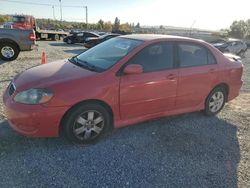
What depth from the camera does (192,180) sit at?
304 centimetres

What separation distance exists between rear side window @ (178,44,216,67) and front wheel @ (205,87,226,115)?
637 mm

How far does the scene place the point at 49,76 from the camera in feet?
11.6

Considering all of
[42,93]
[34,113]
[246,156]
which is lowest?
[246,156]

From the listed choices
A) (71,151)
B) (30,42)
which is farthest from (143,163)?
(30,42)

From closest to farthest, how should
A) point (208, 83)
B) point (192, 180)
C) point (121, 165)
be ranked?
1. point (192, 180)
2. point (121, 165)
3. point (208, 83)

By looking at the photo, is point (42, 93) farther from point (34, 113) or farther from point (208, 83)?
point (208, 83)

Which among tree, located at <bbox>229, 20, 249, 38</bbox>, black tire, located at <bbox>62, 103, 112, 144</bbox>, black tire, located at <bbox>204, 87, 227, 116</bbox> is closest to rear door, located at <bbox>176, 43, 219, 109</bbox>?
black tire, located at <bbox>204, 87, 227, 116</bbox>

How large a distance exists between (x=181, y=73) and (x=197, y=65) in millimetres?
477

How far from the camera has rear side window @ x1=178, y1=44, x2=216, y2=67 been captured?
4.36 meters

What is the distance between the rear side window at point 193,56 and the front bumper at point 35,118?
2.25 m

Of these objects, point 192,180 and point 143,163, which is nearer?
point 192,180

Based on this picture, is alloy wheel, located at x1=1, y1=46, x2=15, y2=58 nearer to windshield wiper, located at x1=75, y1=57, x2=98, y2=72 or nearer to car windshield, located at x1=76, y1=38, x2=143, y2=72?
car windshield, located at x1=76, y1=38, x2=143, y2=72

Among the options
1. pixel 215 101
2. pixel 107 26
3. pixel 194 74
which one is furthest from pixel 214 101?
pixel 107 26

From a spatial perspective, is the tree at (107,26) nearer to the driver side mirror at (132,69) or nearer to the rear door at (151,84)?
the rear door at (151,84)
